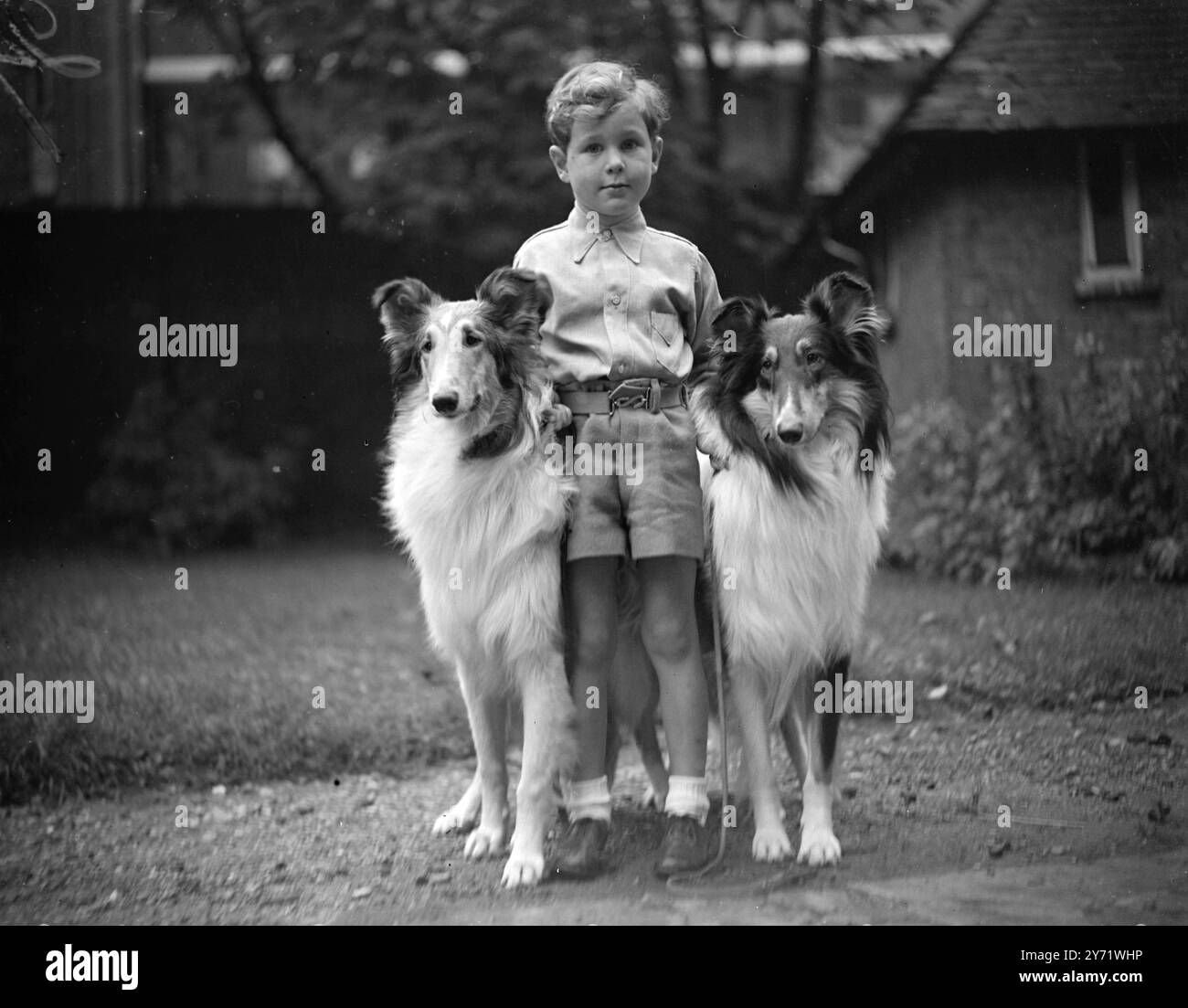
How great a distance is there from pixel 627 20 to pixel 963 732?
328cm

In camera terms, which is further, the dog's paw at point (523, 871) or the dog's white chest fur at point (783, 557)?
the dog's white chest fur at point (783, 557)

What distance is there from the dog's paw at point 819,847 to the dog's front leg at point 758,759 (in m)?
0.05

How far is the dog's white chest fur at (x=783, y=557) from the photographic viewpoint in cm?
363

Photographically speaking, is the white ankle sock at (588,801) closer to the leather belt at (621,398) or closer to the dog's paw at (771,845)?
the dog's paw at (771,845)

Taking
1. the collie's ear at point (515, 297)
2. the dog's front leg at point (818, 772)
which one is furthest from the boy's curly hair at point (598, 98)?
the dog's front leg at point (818, 772)

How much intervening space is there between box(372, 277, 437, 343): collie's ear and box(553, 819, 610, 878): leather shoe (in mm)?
1552

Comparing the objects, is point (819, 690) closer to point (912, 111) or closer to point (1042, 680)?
point (1042, 680)

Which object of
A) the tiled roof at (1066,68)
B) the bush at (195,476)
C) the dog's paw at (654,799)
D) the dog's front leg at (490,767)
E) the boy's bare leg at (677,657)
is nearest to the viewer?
the boy's bare leg at (677,657)

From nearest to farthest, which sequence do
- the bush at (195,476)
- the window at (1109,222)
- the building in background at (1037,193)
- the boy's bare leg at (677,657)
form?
the boy's bare leg at (677,657) → the building in background at (1037,193) → the window at (1109,222) → the bush at (195,476)

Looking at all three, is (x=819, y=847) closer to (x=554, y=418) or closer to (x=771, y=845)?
(x=771, y=845)

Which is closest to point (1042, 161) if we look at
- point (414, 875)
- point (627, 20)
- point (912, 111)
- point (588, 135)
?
point (912, 111)

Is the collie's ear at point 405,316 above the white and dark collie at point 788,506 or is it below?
above

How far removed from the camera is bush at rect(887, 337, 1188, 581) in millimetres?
4652

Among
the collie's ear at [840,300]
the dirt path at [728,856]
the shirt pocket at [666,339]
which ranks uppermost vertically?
the collie's ear at [840,300]
